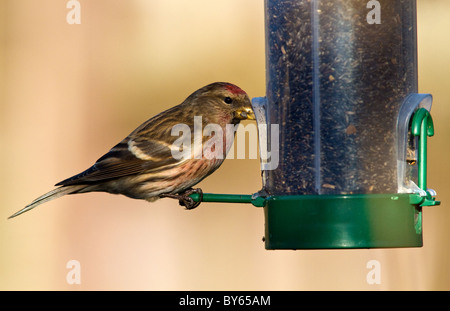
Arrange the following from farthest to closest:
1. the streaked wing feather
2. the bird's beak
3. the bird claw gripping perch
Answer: the bird's beak < the streaked wing feather < the bird claw gripping perch

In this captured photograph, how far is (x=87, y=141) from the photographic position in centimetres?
734

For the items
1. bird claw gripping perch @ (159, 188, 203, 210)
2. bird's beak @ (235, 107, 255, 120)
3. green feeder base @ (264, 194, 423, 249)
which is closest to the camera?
green feeder base @ (264, 194, 423, 249)

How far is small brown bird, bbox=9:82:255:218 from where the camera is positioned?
16.9 ft

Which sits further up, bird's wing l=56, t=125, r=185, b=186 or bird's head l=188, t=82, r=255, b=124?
bird's head l=188, t=82, r=255, b=124

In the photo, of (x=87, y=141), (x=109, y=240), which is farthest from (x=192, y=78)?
(x=109, y=240)

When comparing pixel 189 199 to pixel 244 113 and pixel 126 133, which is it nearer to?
pixel 244 113

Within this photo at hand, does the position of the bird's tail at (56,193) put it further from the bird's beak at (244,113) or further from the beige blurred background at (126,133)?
the beige blurred background at (126,133)

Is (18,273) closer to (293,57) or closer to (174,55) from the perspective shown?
(174,55)

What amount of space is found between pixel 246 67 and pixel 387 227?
3499 mm

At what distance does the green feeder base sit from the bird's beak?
1.03m

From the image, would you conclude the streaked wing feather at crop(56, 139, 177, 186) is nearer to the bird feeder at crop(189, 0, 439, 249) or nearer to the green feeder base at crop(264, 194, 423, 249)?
the bird feeder at crop(189, 0, 439, 249)

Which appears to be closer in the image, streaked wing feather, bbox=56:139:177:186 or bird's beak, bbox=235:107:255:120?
streaked wing feather, bbox=56:139:177:186

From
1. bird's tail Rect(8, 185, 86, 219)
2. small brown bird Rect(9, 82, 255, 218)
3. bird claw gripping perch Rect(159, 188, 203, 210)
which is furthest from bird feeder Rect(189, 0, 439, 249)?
bird's tail Rect(8, 185, 86, 219)

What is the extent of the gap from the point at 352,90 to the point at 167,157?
140 centimetres
